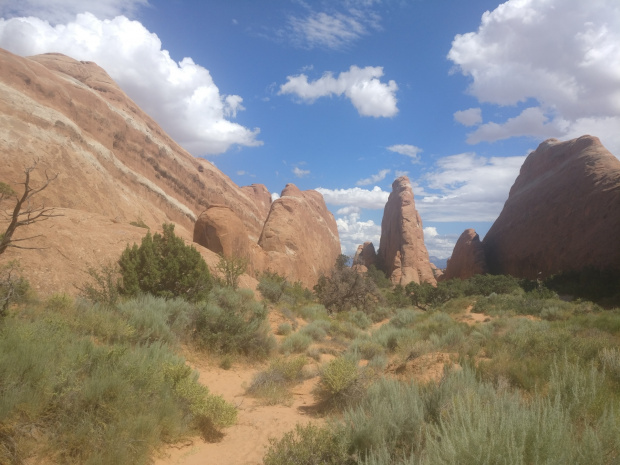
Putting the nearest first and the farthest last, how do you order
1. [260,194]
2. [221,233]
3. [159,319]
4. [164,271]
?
[159,319], [164,271], [221,233], [260,194]

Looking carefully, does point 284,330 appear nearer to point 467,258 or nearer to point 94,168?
point 94,168

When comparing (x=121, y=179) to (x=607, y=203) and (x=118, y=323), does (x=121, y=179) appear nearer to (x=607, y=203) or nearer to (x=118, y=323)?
(x=118, y=323)

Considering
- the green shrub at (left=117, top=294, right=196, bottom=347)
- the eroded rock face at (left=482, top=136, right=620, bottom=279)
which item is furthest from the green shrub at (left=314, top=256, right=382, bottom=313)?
the eroded rock face at (left=482, top=136, right=620, bottom=279)

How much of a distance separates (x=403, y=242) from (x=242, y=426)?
1843 inches

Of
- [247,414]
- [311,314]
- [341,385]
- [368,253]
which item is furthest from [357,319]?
[368,253]

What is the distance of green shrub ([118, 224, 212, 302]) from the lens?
1106 cm

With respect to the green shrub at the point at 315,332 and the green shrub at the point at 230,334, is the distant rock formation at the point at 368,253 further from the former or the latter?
the green shrub at the point at 230,334

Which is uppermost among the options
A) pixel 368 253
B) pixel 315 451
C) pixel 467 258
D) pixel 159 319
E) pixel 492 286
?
pixel 368 253

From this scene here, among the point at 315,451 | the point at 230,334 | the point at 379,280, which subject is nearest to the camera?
the point at 315,451

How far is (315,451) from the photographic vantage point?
364cm

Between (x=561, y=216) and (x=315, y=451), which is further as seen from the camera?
(x=561, y=216)

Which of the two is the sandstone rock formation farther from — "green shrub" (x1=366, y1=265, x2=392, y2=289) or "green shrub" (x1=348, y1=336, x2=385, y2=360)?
"green shrub" (x1=348, y1=336, x2=385, y2=360)

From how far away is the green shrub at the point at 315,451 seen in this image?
11.4 feet

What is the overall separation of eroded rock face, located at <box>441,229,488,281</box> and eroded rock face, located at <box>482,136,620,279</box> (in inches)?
61.6
